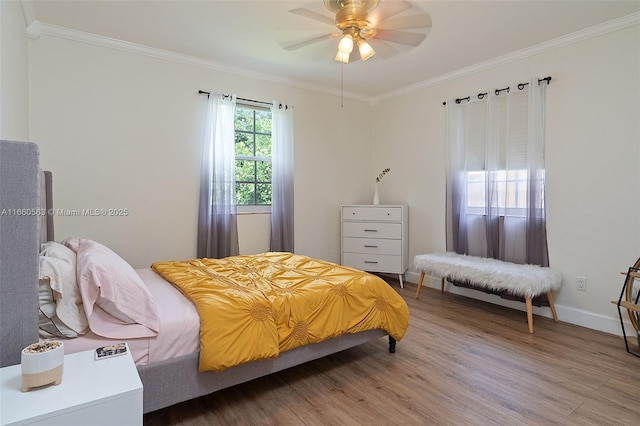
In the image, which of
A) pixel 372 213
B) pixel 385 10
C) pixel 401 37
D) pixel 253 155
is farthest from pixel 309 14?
pixel 372 213

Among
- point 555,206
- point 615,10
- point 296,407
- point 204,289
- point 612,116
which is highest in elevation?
point 615,10

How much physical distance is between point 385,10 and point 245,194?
234 cm

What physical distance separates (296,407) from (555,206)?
111 inches

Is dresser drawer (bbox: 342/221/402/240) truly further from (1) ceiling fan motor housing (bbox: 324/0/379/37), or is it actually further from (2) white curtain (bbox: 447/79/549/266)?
(1) ceiling fan motor housing (bbox: 324/0/379/37)

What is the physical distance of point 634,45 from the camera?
2631mm

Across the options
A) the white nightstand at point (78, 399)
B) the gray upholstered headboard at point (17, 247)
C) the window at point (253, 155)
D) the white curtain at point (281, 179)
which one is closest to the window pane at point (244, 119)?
the window at point (253, 155)

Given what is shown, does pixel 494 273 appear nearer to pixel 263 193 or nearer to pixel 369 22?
pixel 369 22

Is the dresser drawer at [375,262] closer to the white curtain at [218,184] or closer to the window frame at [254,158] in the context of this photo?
the window frame at [254,158]

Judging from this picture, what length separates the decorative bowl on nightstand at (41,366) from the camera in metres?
1.02

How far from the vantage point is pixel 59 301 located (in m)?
1.40

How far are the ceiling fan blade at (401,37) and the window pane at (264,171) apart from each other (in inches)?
79.1

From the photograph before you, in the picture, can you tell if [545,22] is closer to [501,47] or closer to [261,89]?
[501,47]

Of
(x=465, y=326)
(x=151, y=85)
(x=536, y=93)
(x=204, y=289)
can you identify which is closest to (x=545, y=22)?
(x=536, y=93)

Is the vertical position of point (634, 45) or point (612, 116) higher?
point (634, 45)
